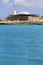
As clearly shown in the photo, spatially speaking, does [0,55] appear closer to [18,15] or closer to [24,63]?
[24,63]

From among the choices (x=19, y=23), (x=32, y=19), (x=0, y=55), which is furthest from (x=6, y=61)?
(x=32, y=19)

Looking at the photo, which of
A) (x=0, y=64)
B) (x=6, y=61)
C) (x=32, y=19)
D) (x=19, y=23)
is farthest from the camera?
(x=32, y=19)

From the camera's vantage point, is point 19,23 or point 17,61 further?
point 19,23

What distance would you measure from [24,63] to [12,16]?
188 ft

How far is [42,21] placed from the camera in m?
62.3

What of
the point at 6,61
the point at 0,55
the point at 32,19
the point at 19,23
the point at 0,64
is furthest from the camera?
the point at 32,19

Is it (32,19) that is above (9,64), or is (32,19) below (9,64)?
below

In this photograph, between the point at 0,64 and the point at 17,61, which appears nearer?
the point at 0,64

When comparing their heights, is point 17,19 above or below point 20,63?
below

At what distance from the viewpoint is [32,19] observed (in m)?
63.5

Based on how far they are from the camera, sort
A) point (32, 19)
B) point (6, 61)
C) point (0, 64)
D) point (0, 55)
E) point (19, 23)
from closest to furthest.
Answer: point (0, 64) < point (6, 61) < point (0, 55) < point (19, 23) < point (32, 19)

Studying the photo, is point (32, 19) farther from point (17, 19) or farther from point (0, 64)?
point (0, 64)

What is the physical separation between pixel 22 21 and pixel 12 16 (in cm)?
486

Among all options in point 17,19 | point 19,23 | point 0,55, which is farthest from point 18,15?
point 0,55
